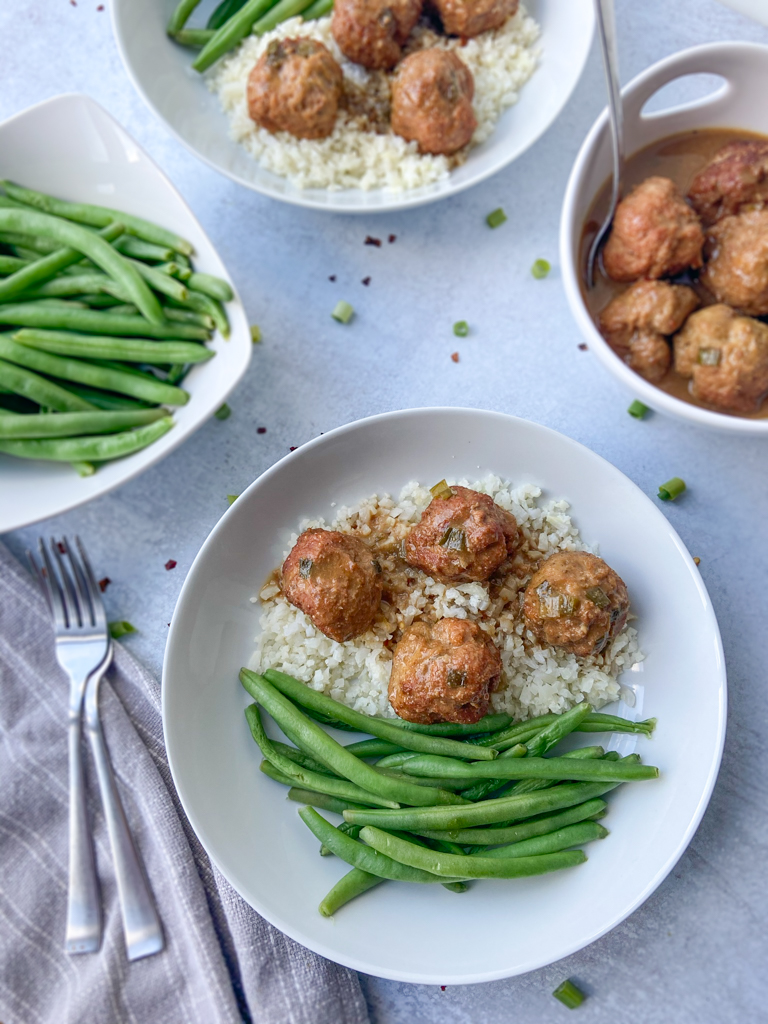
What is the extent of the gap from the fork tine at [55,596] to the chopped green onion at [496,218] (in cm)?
215

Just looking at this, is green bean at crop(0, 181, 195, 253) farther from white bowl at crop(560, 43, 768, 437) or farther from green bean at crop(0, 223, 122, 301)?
white bowl at crop(560, 43, 768, 437)

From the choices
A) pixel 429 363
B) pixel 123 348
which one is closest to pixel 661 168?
pixel 429 363

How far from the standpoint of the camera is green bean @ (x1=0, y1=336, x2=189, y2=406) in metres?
2.74

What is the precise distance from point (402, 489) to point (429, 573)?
381 millimetres

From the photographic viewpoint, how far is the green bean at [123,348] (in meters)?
2.76

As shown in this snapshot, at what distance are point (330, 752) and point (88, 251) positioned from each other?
1966 millimetres

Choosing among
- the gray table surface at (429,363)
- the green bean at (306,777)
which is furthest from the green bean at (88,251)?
the green bean at (306,777)

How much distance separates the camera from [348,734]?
273 cm

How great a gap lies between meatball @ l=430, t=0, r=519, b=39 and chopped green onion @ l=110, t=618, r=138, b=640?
8.56 feet

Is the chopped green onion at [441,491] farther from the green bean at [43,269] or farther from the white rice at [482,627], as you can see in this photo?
the green bean at [43,269]

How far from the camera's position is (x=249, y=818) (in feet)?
8.70

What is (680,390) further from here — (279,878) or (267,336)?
(279,878)

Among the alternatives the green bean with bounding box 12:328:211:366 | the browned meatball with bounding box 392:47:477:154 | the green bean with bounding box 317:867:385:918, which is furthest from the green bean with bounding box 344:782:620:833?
the browned meatball with bounding box 392:47:477:154

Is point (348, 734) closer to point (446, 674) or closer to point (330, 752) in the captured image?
point (330, 752)
